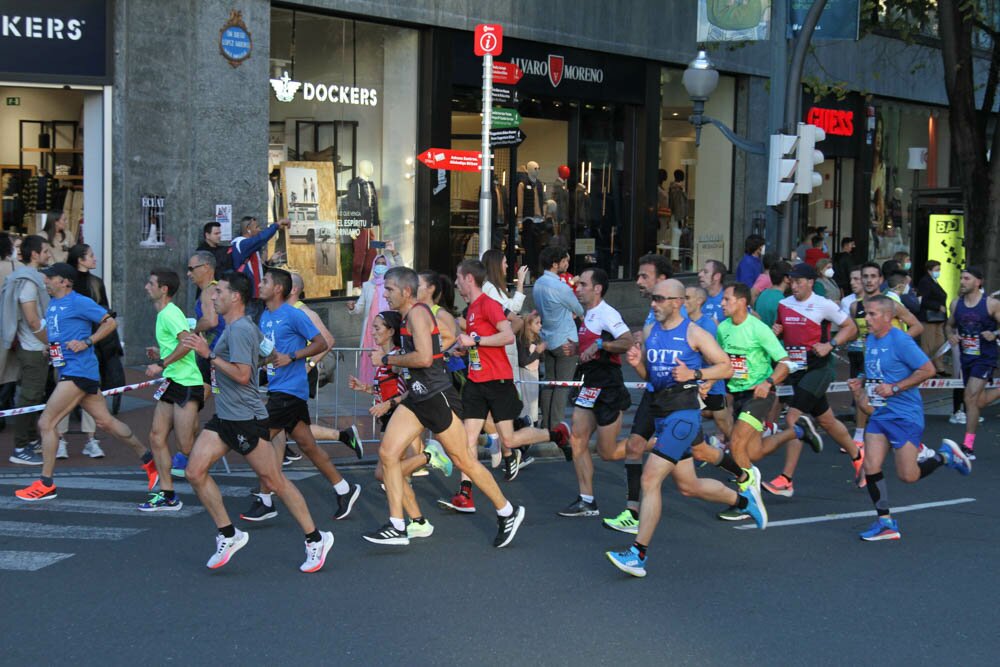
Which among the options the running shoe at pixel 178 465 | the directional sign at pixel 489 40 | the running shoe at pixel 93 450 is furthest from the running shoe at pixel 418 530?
the directional sign at pixel 489 40

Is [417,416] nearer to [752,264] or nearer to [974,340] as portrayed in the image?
[974,340]

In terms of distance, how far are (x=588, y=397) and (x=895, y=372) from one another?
2176 millimetres

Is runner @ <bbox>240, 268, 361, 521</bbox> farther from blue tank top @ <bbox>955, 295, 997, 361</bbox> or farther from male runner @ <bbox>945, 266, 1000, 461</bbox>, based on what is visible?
blue tank top @ <bbox>955, 295, 997, 361</bbox>

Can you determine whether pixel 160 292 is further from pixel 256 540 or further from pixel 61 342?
pixel 256 540

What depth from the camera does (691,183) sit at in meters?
25.3

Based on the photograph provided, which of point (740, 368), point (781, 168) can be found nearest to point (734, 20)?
point (781, 168)

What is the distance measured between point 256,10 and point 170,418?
29.1 ft

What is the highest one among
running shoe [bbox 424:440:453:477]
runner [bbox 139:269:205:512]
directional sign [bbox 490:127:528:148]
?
directional sign [bbox 490:127:528:148]

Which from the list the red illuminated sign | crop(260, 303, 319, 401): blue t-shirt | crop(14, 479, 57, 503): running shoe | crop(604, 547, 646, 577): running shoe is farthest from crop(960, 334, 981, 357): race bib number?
the red illuminated sign

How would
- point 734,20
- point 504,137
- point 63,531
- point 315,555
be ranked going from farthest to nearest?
1. point 734,20
2. point 504,137
3. point 63,531
4. point 315,555

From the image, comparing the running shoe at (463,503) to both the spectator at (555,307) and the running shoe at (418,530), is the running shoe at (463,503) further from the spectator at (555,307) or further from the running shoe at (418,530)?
the spectator at (555,307)

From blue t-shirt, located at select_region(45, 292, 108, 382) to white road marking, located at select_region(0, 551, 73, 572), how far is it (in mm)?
2126

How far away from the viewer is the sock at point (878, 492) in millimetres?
9094

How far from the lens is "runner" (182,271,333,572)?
779 centimetres
